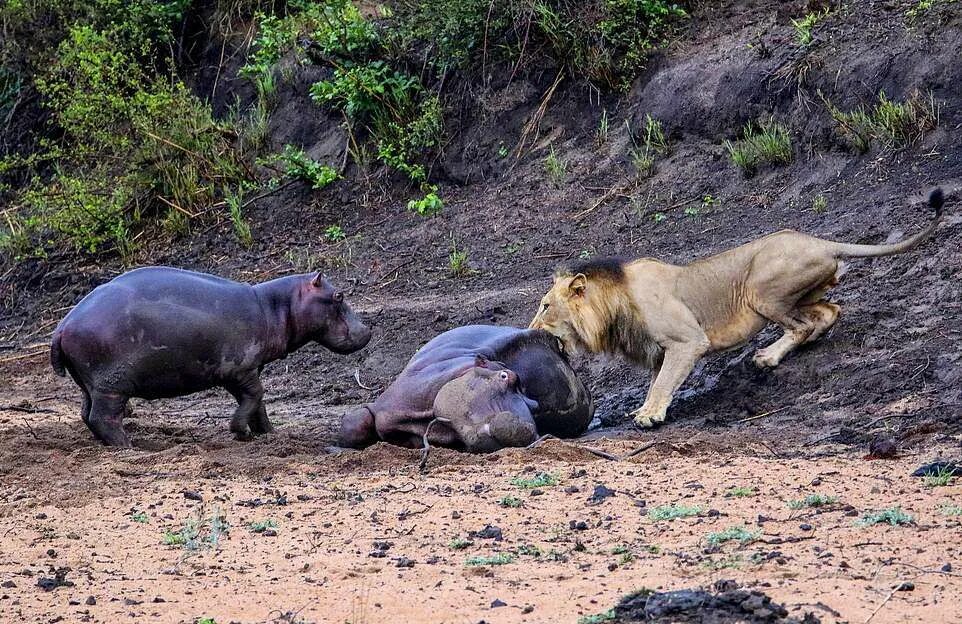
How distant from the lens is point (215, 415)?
34.1 feet

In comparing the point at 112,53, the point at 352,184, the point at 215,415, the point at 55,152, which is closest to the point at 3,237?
the point at 55,152

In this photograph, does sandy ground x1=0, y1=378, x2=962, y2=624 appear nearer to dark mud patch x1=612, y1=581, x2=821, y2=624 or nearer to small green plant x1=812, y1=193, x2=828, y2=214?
dark mud patch x1=612, y1=581, x2=821, y2=624

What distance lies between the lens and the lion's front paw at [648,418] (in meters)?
8.75

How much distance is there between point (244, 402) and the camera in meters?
8.77

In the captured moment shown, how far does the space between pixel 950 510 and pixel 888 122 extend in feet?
21.1

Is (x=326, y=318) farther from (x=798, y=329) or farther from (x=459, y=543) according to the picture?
(x=459, y=543)

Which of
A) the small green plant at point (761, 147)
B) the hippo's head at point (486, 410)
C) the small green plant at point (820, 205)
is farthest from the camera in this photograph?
the small green plant at point (761, 147)

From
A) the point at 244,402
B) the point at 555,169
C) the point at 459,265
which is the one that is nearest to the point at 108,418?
the point at 244,402

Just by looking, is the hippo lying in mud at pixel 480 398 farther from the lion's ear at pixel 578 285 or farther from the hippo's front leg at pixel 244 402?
the hippo's front leg at pixel 244 402

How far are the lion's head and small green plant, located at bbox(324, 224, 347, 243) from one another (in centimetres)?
545

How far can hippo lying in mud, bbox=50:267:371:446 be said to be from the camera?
8.24m

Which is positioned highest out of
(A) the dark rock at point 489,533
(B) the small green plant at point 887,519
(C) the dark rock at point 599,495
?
(B) the small green plant at point 887,519

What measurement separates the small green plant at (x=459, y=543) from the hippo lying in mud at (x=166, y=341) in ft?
10.5

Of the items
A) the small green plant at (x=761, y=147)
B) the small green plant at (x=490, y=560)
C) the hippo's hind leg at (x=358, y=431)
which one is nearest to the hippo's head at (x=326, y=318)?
the hippo's hind leg at (x=358, y=431)
